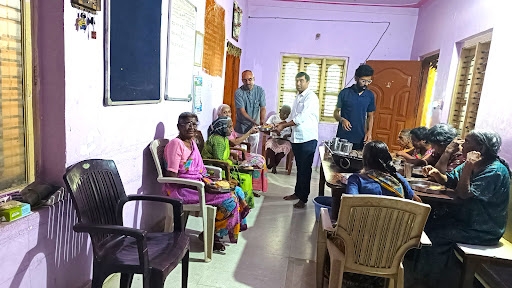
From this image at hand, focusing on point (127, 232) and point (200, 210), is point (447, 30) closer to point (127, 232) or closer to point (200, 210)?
point (200, 210)

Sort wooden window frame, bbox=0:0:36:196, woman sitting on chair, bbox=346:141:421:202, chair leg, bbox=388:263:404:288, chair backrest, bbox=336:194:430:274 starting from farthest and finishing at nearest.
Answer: woman sitting on chair, bbox=346:141:421:202
chair leg, bbox=388:263:404:288
chair backrest, bbox=336:194:430:274
wooden window frame, bbox=0:0:36:196

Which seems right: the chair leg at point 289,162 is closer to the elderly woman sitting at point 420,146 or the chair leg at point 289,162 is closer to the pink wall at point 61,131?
the elderly woman sitting at point 420,146

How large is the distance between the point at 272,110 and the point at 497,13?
3560 millimetres

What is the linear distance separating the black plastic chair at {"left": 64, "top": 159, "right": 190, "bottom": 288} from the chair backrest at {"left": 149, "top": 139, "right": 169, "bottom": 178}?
1.97 feet

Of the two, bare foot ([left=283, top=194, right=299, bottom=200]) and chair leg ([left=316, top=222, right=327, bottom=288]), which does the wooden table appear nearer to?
chair leg ([left=316, top=222, right=327, bottom=288])

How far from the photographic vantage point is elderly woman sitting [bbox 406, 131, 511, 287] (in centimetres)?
204

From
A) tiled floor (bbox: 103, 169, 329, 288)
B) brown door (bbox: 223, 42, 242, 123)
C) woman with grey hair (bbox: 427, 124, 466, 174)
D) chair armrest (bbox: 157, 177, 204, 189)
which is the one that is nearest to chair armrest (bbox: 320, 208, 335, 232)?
tiled floor (bbox: 103, 169, 329, 288)

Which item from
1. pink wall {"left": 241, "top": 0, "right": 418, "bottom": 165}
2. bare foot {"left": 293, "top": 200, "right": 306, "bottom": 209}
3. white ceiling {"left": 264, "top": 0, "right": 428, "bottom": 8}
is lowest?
bare foot {"left": 293, "top": 200, "right": 306, "bottom": 209}

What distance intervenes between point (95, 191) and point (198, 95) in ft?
6.69

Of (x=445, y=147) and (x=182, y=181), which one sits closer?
(x=182, y=181)

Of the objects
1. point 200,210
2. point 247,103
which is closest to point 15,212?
point 200,210

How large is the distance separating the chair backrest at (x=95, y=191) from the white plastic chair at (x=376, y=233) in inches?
46.5

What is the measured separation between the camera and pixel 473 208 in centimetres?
210

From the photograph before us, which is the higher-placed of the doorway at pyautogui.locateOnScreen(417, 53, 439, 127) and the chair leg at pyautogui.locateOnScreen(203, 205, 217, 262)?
the doorway at pyautogui.locateOnScreen(417, 53, 439, 127)
